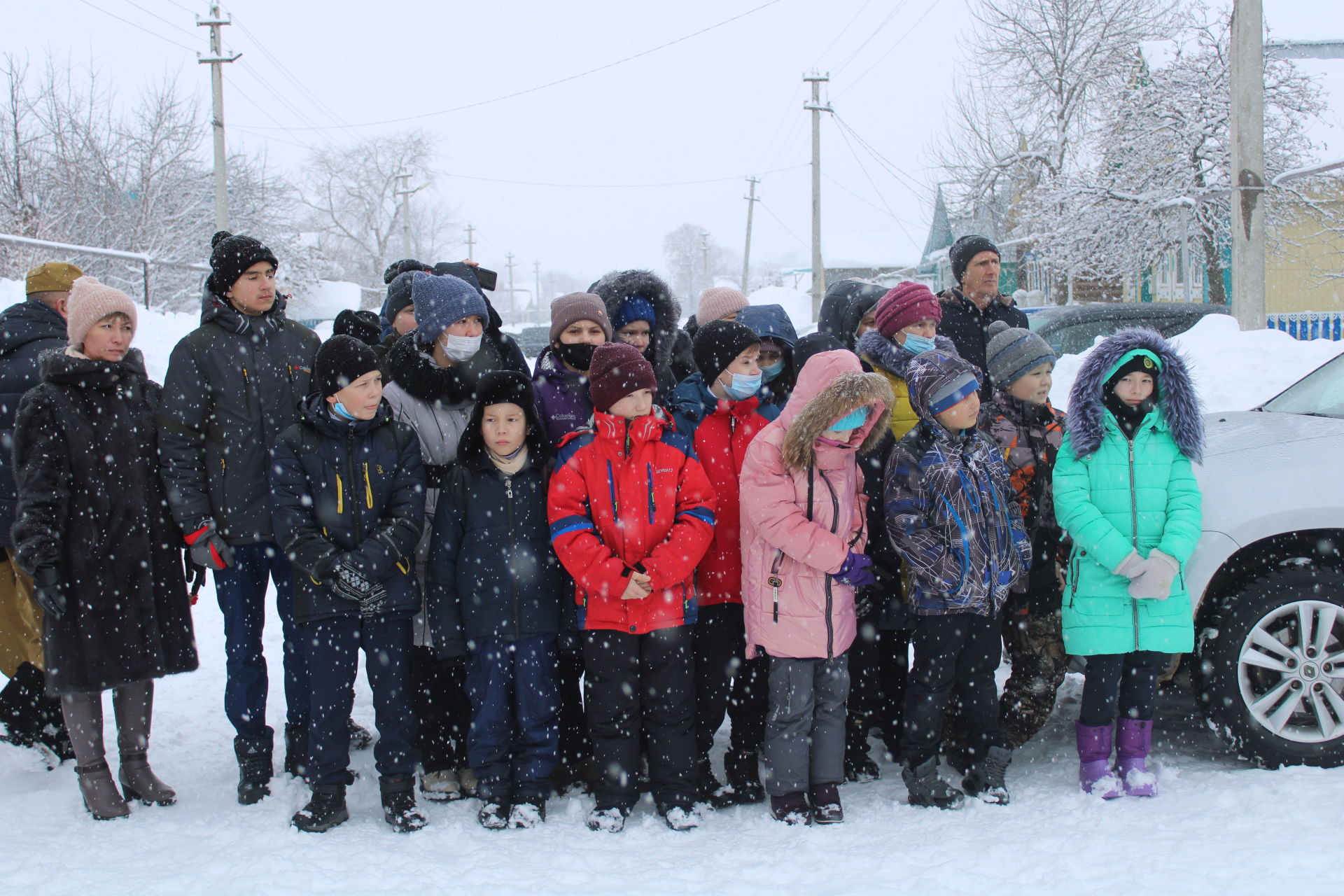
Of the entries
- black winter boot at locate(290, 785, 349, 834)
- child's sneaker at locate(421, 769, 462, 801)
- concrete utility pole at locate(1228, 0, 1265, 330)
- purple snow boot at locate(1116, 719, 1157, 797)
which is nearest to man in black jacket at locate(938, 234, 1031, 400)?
purple snow boot at locate(1116, 719, 1157, 797)

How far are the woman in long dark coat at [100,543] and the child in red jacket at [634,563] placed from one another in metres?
1.74

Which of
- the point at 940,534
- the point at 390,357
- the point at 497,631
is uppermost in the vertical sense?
the point at 390,357

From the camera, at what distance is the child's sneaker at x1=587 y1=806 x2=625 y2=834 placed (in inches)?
134

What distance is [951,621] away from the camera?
3529mm

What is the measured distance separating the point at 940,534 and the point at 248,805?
→ 294 centimetres

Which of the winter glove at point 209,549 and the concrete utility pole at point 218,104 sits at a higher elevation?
the concrete utility pole at point 218,104

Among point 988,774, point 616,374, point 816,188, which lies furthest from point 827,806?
point 816,188

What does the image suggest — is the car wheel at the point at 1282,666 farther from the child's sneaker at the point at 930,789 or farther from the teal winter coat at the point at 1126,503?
the child's sneaker at the point at 930,789

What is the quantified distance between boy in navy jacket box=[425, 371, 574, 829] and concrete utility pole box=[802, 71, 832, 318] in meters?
23.6

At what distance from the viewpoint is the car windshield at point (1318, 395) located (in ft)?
13.5

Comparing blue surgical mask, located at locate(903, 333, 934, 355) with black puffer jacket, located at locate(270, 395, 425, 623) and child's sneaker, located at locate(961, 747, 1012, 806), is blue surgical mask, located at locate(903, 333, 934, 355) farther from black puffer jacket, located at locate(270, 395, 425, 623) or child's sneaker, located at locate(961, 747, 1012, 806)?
black puffer jacket, located at locate(270, 395, 425, 623)

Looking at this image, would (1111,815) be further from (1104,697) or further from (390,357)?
(390,357)

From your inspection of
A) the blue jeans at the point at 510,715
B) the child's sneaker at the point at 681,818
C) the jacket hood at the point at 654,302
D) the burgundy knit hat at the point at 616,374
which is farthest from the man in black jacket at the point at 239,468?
the child's sneaker at the point at 681,818

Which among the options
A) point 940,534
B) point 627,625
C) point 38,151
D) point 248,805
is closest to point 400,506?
point 627,625
